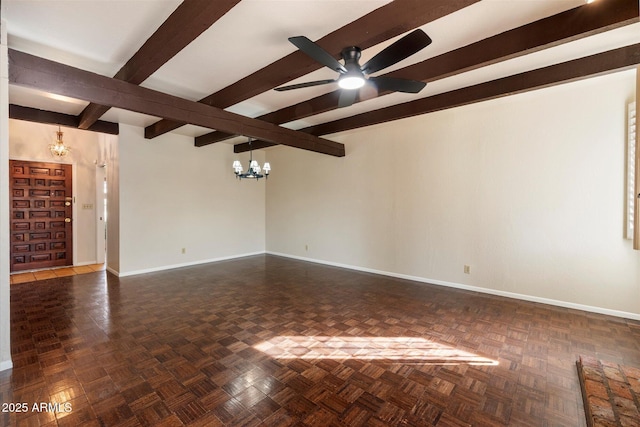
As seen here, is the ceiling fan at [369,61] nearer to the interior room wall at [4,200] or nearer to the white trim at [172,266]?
the interior room wall at [4,200]

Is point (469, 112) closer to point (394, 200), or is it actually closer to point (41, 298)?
point (394, 200)

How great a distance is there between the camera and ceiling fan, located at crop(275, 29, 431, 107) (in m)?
1.82

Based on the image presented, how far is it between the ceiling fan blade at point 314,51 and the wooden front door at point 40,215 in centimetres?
649

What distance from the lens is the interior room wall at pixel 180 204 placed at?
509 cm

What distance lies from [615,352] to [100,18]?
5083 millimetres

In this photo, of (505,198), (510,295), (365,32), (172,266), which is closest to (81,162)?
(172,266)

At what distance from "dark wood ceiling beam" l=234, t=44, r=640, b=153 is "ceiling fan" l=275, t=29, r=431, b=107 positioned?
1.40 m

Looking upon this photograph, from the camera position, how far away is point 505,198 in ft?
12.9

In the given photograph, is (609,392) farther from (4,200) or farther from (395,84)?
(4,200)

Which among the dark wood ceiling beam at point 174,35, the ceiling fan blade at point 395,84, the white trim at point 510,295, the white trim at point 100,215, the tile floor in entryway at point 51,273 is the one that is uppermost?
the dark wood ceiling beam at point 174,35

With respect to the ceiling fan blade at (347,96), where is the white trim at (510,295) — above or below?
below

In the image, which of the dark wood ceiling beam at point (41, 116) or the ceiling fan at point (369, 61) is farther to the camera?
the dark wood ceiling beam at point (41, 116)

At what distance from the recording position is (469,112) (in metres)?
4.17

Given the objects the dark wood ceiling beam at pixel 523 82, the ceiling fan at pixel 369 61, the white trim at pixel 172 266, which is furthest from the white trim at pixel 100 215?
the ceiling fan at pixel 369 61
